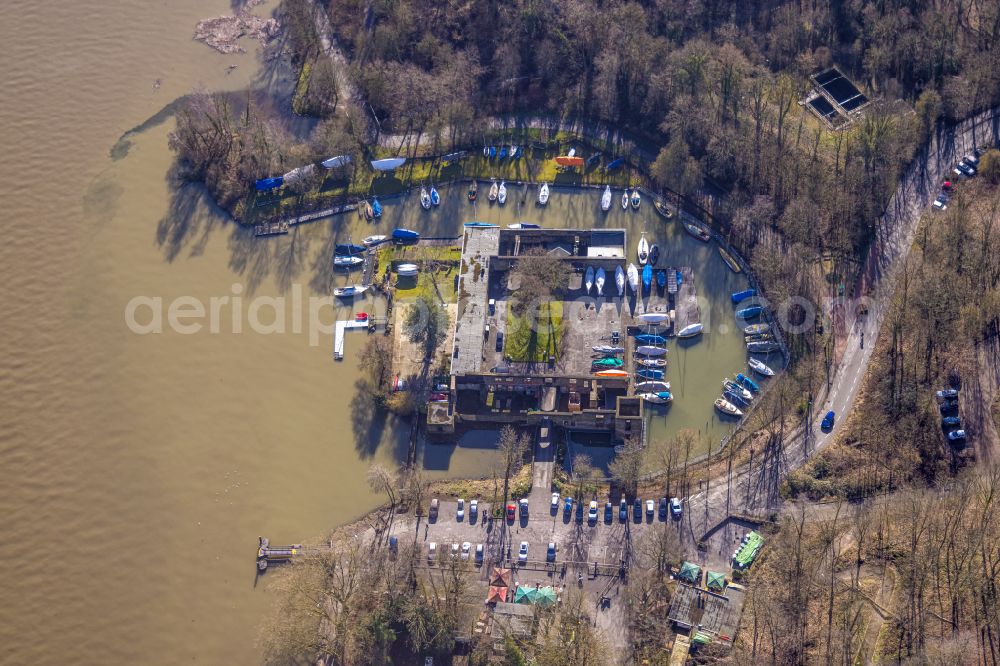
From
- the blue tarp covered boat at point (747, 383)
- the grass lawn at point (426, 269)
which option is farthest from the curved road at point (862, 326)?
the grass lawn at point (426, 269)

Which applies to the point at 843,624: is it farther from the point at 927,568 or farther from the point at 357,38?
the point at 357,38

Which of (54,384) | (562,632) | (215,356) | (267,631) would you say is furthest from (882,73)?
(54,384)

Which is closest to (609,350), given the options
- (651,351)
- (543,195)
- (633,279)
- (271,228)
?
(651,351)

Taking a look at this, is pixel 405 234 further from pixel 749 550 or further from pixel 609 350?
pixel 749 550

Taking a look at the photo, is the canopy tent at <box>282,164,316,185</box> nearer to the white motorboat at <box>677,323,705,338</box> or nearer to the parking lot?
the parking lot

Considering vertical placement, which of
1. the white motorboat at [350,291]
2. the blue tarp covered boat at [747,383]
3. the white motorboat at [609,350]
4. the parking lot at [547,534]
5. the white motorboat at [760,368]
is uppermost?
the white motorboat at [350,291]

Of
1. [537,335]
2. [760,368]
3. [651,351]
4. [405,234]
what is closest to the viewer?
[760,368]

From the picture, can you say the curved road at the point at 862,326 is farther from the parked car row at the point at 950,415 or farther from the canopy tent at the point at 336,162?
the canopy tent at the point at 336,162

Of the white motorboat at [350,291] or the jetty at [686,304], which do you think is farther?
the white motorboat at [350,291]
